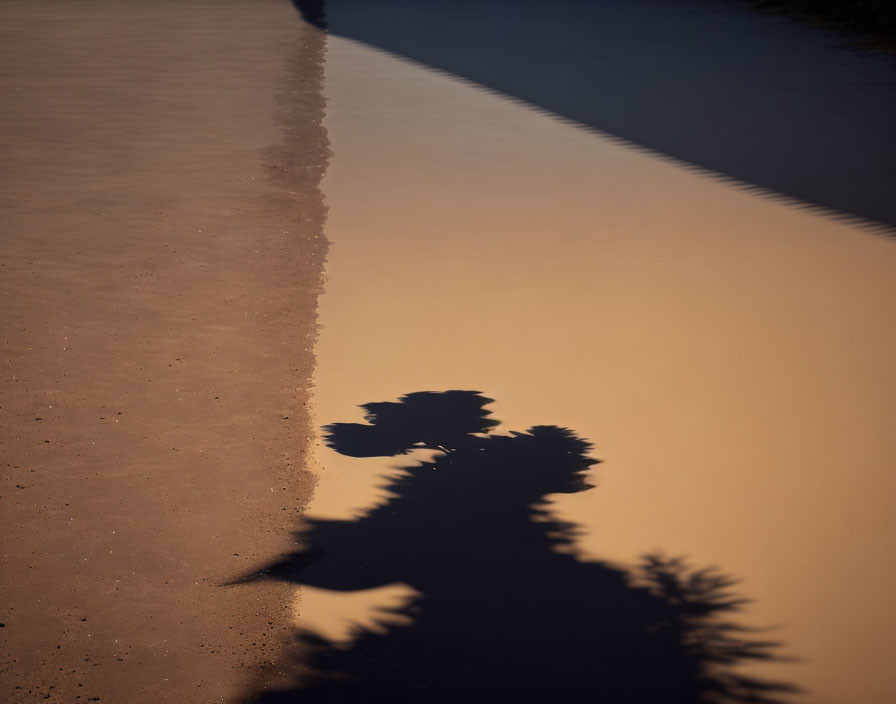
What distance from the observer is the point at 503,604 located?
352 cm

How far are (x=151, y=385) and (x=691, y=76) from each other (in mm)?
9378

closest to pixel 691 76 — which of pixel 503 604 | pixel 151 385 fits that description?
pixel 151 385

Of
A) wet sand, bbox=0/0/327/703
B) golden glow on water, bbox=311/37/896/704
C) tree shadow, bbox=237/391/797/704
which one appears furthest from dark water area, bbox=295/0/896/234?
tree shadow, bbox=237/391/797/704

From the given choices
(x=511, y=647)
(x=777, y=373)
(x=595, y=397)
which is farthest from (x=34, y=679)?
(x=777, y=373)

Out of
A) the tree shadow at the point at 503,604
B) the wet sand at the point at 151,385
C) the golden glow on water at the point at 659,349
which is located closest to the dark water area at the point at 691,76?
the golden glow on water at the point at 659,349

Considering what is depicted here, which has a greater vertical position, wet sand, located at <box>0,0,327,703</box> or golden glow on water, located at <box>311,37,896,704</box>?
golden glow on water, located at <box>311,37,896,704</box>

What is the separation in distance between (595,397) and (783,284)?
198 centimetres

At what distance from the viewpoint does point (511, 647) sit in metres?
3.32

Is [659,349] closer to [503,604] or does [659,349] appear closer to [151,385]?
[503,604]

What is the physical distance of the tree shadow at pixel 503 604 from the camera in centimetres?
315

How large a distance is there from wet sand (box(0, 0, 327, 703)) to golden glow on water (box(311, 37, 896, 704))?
0.30 metres

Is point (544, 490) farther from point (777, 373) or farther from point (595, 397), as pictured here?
point (777, 373)

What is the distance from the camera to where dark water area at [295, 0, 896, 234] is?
8797 mm

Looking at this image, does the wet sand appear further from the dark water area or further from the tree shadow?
the dark water area
